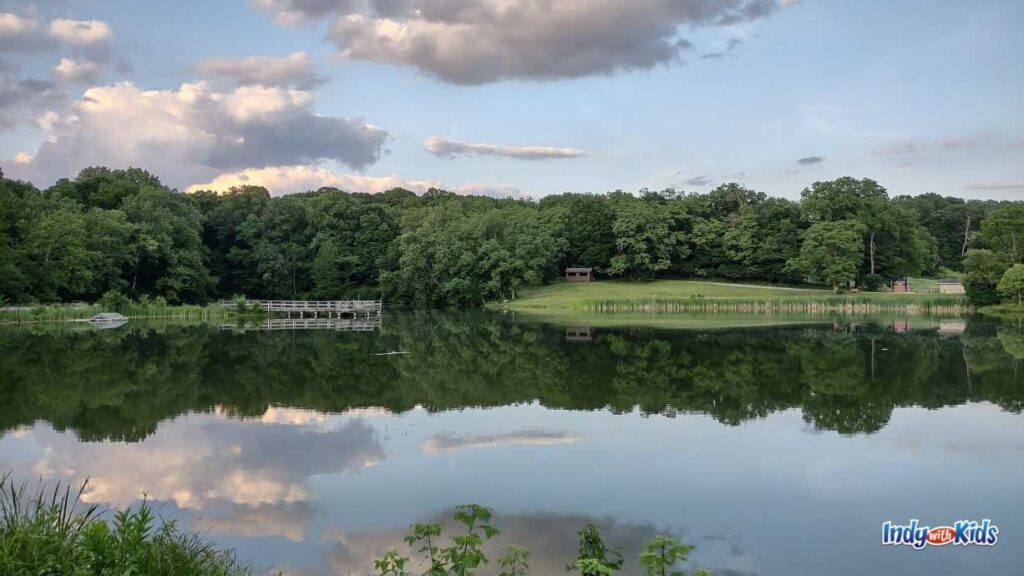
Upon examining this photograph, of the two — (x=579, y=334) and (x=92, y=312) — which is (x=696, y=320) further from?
(x=92, y=312)

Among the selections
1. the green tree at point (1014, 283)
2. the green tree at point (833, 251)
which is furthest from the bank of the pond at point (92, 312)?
the green tree at point (1014, 283)

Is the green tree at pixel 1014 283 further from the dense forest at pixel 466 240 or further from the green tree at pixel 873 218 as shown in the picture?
the green tree at pixel 873 218

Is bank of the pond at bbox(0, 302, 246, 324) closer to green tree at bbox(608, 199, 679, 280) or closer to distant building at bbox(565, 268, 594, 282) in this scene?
distant building at bbox(565, 268, 594, 282)

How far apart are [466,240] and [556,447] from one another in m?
59.1

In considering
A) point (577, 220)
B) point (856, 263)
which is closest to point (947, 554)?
point (856, 263)

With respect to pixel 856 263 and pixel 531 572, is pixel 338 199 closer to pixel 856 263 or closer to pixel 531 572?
pixel 856 263

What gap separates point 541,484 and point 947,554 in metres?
5.12

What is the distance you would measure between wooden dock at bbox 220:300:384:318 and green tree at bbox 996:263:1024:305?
4473 cm

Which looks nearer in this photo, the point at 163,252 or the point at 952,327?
the point at 952,327

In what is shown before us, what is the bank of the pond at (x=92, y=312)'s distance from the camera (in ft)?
146

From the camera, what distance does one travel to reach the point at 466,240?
71812 millimetres

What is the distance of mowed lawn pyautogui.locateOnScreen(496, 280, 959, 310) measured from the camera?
6506 centimetres

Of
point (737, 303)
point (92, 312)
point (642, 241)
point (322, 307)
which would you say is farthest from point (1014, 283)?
point (92, 312)

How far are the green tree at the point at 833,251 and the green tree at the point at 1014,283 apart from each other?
670 inches
